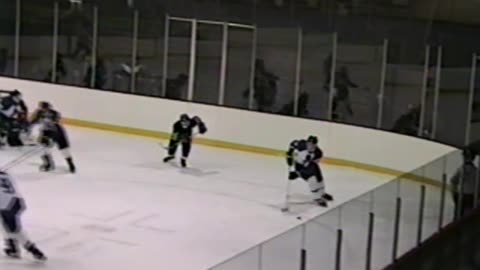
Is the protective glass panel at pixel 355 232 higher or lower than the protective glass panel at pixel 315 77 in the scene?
lower

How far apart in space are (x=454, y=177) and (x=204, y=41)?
22.2 feet

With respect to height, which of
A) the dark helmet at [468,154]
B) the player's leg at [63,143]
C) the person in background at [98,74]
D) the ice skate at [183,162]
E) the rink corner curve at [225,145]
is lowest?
the ice skate at [183,162]

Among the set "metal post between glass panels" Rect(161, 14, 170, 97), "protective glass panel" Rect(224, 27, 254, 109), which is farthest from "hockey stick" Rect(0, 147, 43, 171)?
"protective glass panel" Rect(224, 27, 254, 109)

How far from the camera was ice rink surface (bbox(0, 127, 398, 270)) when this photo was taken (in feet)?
26.2

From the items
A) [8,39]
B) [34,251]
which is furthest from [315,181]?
[8,39]

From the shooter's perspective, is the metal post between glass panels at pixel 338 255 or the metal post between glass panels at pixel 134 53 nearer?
the metal post between glass panels at pixel 338 255

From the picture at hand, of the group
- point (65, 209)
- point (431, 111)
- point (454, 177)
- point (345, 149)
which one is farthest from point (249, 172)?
point (454, 177)

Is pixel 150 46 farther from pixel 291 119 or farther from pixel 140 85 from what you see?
pixel 291 119

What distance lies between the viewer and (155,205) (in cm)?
970

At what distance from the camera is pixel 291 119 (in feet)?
41.4

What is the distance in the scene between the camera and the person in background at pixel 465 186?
7.30 m

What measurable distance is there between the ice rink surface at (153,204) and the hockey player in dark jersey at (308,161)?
0.22 m

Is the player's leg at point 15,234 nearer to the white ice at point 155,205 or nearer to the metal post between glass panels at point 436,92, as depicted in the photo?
the white ice at point 155,205

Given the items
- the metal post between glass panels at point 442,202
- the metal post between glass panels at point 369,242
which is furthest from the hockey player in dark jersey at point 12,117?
the metal post between glass panels at point 369,242
